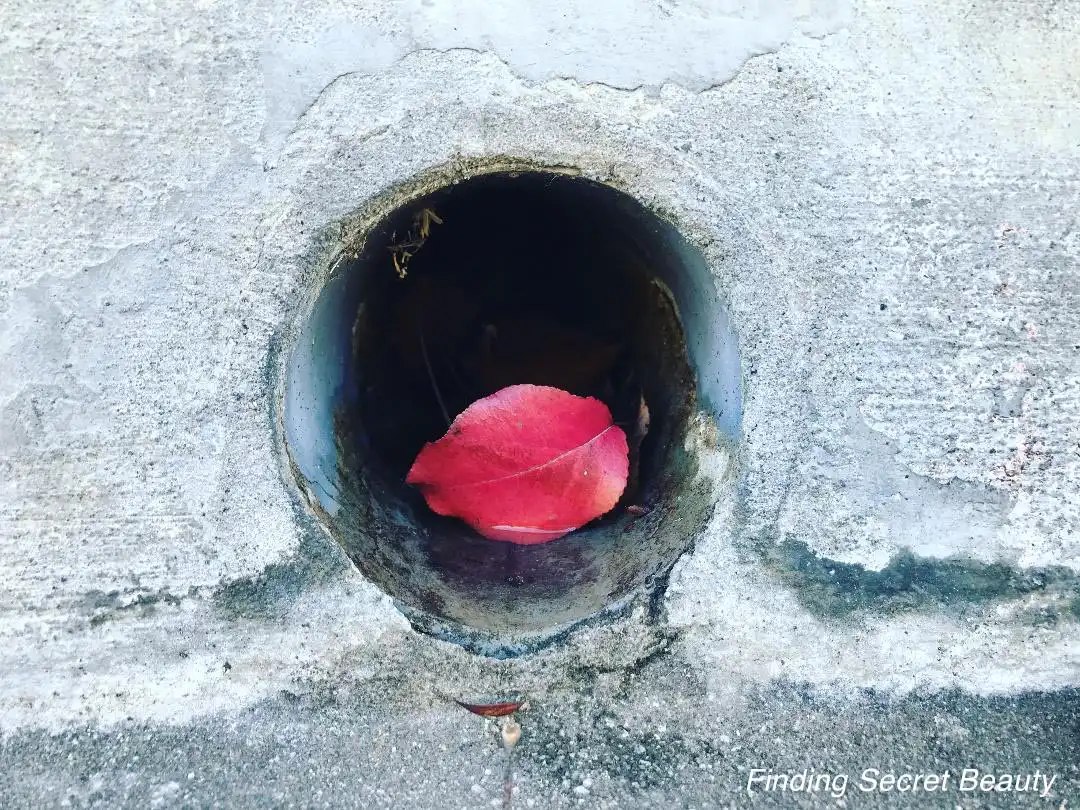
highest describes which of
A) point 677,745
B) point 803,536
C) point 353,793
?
point 803,536

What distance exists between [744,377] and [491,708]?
0.92 m

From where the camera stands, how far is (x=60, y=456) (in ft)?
5.37

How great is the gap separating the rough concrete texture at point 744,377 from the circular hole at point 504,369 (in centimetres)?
10

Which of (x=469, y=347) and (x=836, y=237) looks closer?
(x=836, y=237)

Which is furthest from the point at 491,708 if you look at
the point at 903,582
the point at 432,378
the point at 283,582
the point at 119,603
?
the point at 432,378

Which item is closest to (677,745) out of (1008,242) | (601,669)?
(601,669)

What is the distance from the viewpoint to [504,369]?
102 inches

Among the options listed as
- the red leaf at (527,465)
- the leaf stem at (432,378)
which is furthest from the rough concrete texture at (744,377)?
the leaf stem at (432,378)

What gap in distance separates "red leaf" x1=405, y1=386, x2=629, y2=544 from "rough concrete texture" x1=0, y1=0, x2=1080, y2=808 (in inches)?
14.3

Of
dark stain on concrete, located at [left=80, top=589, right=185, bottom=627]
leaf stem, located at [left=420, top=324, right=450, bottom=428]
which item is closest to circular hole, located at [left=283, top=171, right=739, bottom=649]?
leaf stem, located at [left=420, top=324, right=450, bottom=428]

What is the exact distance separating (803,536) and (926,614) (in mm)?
342

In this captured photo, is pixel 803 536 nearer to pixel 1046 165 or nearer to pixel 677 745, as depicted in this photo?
pixel 677 745

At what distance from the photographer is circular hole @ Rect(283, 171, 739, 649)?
5.72ft

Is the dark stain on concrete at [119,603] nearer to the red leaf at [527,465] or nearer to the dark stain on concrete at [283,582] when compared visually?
the dark stain on concrete at [283,582]
